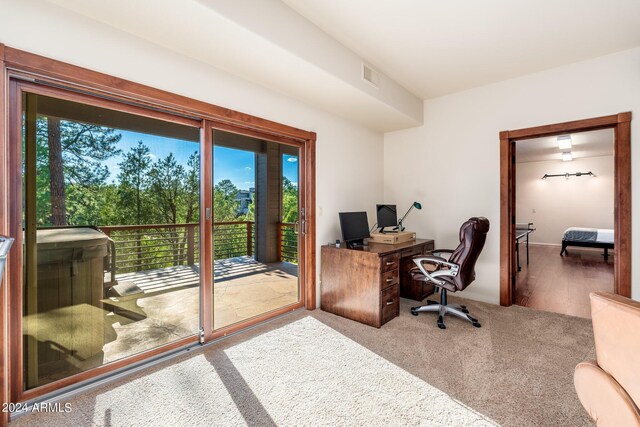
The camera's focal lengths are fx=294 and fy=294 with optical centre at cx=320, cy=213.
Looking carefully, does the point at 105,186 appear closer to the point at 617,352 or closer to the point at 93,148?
the point at 93,148

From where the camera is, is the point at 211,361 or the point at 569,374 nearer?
the point at 569,374

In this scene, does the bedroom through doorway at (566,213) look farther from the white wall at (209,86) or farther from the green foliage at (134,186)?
the green foliage at (134,186)

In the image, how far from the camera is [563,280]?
4.71 m

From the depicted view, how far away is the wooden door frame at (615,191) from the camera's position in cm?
279

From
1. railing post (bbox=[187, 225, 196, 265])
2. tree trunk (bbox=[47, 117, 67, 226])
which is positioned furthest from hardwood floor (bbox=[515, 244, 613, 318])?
tree trunk (bbox=[47, 117, 67, 226])

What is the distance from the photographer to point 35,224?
5.84 feet

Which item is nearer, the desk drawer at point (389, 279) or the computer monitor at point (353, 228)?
the desk drawer at point (389, 279)

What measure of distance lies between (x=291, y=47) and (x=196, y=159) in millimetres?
1182

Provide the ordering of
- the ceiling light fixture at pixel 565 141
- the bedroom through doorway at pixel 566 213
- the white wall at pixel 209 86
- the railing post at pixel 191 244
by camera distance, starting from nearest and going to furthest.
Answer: the white wall at pixel 209 86, the railing post at pixel 191 244, the bedroom through doorway at pixel 566 213, the ceiling light fixture at pixel 565 141

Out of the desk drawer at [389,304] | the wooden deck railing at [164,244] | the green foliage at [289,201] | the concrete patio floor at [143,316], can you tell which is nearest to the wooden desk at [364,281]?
the desk drawer at [389,304]

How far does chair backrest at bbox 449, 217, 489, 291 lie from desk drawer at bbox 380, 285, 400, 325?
612mm

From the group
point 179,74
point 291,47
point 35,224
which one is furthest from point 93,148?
point 291,47

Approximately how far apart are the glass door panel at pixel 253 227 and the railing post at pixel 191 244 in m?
0.18

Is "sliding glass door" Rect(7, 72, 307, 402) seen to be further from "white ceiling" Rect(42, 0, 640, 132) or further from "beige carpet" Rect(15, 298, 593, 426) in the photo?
"white ceiling" Rect(42, 0, 640, 132)
